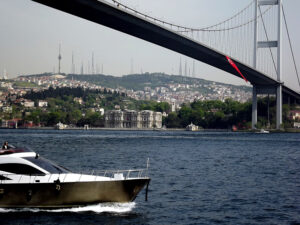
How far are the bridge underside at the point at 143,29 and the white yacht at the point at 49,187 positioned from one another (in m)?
29.7

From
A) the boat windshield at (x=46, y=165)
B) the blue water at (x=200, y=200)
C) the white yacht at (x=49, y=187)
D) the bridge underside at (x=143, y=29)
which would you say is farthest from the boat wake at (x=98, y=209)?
the bridge underside at (x=143, y=29)

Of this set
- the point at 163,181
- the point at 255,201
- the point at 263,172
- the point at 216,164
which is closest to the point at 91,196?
the point at 255,201

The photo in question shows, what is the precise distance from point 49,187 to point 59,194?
348mm

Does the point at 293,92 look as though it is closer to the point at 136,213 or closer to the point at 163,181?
the point at 163,181

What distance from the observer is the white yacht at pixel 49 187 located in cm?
1535

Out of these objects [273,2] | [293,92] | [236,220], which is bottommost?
[236,220]

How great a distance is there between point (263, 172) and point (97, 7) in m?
23.2

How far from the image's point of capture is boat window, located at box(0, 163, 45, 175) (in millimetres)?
15656

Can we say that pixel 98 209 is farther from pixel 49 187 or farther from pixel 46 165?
pixel 46 165

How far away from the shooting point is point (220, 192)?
2091 centimetres

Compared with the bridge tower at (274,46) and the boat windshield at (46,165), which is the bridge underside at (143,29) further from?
the boat windshield at (46,165)

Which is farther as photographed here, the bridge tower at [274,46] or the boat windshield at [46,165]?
the bridge tower at [274,46]

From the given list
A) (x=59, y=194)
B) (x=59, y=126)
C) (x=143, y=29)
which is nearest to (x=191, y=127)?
(x=59, y=126)

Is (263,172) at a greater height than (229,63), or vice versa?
(229,63)
